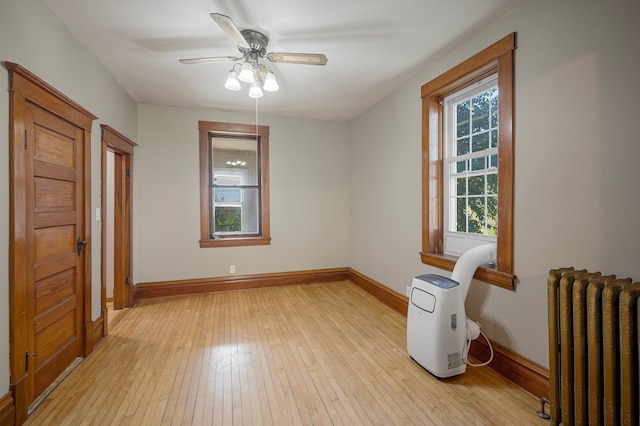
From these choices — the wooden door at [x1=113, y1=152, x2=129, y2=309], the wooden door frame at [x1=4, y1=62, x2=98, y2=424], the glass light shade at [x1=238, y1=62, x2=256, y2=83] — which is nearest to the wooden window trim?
the glass light shade at [x1=238, y1=62, x2=256, y2=83]

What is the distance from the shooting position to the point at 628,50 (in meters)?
1.55

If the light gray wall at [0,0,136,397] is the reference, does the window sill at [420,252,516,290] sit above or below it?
below

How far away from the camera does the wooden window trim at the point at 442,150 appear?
86.0 inches

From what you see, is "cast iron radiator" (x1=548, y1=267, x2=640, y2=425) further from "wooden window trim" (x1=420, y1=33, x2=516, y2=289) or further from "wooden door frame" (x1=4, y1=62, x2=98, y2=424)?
"wooden door frame" (x1=4, y1=62, x2=98, y2=424)

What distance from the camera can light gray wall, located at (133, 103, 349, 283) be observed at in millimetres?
4121

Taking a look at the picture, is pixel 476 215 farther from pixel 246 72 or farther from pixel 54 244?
pixel 54 244

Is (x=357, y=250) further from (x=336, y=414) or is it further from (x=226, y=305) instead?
(x=336, y=414)

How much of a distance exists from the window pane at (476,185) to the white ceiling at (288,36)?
47.6 inches

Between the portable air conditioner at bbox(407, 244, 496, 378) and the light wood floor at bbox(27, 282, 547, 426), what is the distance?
0.47 feet

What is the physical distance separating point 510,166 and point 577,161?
1.40ft

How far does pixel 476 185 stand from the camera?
271 cm

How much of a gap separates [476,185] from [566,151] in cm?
89

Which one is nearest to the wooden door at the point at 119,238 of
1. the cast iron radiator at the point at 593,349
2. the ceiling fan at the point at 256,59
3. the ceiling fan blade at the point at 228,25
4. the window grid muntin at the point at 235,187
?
the window grid muntin at the point at 235,187

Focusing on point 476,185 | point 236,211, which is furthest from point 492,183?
point 236,211
